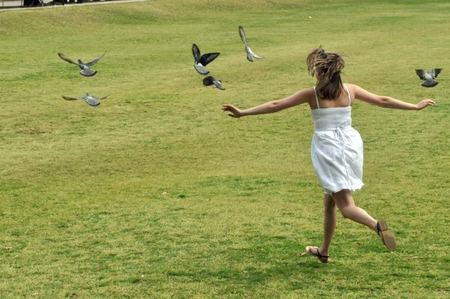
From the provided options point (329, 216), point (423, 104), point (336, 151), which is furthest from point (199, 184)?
point (336, 151)

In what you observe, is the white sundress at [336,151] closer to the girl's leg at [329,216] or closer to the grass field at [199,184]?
the girl's leg at [329,216]

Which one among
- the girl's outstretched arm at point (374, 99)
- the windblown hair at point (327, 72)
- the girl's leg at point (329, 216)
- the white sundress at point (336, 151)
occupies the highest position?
the windblown hair at point (327, 72)

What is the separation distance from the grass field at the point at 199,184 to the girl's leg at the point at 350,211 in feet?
1.26

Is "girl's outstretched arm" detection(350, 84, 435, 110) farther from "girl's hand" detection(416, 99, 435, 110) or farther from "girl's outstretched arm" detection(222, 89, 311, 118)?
"girl's outstretched arm" detection(222, 89, 311, 118)

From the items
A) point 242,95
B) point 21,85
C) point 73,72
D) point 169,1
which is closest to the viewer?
point 242,95

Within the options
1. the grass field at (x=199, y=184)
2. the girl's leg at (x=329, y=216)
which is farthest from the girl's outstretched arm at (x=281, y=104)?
the grass field at (x=199, y=184)

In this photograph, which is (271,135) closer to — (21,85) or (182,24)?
(21,85)

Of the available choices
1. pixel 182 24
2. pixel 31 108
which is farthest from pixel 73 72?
pixel 182 24

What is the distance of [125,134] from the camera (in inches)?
505

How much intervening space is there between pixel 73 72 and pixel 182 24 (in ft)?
42.7

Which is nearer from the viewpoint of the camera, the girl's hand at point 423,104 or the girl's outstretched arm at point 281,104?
the girl's outstretched arm at point 281,104

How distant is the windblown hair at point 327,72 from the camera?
6445 millimetres

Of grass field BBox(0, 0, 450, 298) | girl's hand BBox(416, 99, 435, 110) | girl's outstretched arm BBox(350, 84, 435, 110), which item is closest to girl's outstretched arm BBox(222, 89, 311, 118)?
girl's outstretched arm BBox(350, 84, 435, 110)

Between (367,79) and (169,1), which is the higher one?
(367,79)
